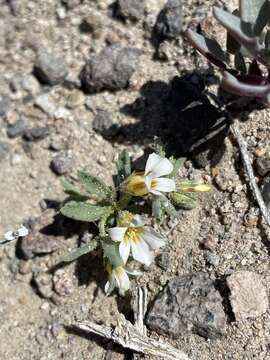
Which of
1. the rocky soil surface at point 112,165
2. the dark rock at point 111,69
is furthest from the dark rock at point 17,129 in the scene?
the dark rock at point 111,69

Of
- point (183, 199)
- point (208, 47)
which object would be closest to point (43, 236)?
point (183, 199)

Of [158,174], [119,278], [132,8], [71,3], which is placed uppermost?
[132,8]

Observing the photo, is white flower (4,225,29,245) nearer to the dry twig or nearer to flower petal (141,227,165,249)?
flower petal (141,227,165,249)

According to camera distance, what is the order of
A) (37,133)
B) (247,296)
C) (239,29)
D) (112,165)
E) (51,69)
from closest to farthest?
A: (239,29) → (247,296) → (112,165) → (37,133) → (51,69)

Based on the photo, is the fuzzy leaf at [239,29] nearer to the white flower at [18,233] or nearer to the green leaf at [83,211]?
the green leaf at [83,211]

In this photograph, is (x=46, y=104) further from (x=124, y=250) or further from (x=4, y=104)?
(x=124, y=250)

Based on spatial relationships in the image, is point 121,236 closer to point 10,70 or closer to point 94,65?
point 94,65
